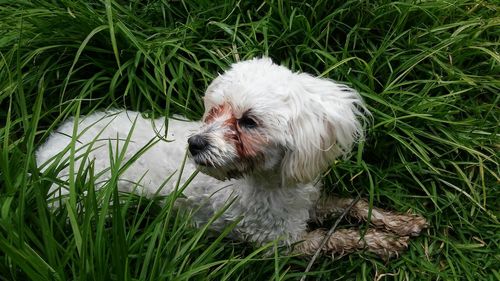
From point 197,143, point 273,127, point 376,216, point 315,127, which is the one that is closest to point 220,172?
point 197,143

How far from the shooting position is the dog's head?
94.4 inches

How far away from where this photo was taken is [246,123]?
2430mm

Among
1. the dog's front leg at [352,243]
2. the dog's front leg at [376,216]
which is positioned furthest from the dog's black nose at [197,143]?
the dog's front leg at [376,216]

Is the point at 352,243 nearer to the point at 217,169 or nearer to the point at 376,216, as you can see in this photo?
the point at 376,216

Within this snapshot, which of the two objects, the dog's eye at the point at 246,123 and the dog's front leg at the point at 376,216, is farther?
the dog's front leg at the point at 376,216

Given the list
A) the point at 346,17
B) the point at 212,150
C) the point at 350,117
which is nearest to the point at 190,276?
the point at 212,150

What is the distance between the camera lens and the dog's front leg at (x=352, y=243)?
9.80 feet

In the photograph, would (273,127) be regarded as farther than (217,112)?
No

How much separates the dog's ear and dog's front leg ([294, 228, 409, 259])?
0.58m

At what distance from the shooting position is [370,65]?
3.19m

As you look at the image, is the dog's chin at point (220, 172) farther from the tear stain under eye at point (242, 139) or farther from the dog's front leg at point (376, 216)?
the dog's front leg at point (376, 216)

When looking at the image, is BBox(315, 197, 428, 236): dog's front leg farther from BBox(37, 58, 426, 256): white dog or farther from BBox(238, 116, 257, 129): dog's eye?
BBox(238, 116, 257, 129): dog's eye

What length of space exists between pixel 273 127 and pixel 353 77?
3.39 feet

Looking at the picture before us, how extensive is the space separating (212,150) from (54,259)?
29.4 inches
